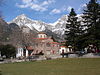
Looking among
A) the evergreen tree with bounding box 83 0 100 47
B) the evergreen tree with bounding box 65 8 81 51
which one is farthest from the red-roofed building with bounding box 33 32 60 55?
the evergreen tree with bounding box 83 0 100 47

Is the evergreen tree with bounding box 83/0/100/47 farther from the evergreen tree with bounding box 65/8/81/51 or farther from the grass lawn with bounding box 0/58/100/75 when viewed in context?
the grass lawn with bounding box 0/58/100/75

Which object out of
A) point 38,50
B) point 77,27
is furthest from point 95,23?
point 38,50

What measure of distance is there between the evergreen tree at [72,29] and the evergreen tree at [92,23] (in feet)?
22.4

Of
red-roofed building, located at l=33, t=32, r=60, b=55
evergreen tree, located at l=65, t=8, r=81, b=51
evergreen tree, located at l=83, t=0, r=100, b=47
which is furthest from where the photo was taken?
red-roofed building, located at l=33, t=32, r=60, b=55

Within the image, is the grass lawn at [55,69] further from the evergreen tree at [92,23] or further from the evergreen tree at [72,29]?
the evergreen tree at [72,29]

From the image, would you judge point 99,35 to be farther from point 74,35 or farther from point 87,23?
point 74,35

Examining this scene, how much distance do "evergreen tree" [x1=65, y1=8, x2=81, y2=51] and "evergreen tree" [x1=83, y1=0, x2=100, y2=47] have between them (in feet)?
22.4

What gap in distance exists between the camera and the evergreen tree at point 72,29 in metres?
56.9

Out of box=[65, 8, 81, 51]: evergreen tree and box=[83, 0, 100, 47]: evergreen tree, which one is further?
box=[65, 8, 81, 51]: evergreen tree

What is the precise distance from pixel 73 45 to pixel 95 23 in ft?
35.8

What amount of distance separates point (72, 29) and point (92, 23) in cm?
1012

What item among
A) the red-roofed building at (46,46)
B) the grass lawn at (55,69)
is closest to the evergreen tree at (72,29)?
the grass lawn at (55,69)

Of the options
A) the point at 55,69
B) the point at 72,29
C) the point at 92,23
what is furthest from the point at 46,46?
the point at 55,69

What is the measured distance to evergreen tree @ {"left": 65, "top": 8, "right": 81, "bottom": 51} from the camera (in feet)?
187
